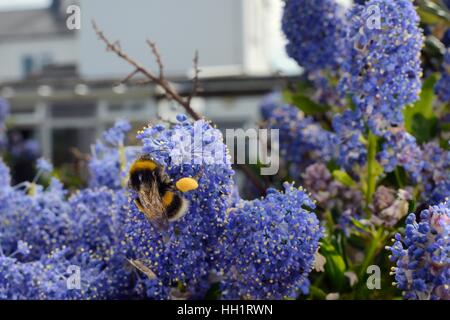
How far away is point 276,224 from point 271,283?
0.11 meters

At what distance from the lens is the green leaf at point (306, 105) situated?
1.99 metres

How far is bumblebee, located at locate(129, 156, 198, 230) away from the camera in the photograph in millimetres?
1240

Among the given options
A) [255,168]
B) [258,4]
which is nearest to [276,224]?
[255,168]

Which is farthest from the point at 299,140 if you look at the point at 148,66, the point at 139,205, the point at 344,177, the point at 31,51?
the point at 31,51

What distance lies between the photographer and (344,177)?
1609 mm

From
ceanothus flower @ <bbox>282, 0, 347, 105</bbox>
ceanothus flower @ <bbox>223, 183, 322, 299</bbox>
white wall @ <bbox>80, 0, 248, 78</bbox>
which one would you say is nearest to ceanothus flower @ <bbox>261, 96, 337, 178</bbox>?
Result: ceanothus flower @ <bbox>282, 0, 347, 105</bbox>

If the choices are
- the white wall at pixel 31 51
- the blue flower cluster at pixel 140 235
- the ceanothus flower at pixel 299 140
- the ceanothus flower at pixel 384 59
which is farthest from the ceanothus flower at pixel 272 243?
the white wall at pixel 31 51

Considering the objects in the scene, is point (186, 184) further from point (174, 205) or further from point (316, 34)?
point (316, 34)

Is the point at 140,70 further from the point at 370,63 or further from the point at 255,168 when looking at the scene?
the point at 255,168

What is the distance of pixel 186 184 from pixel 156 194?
0.08m

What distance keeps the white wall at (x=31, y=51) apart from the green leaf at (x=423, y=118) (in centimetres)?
2106

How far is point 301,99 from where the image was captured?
78.8 inches

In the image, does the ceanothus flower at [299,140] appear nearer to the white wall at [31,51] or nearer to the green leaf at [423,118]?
the green leaf at [423,118]
